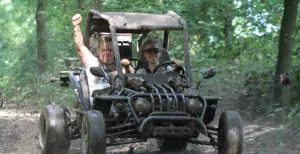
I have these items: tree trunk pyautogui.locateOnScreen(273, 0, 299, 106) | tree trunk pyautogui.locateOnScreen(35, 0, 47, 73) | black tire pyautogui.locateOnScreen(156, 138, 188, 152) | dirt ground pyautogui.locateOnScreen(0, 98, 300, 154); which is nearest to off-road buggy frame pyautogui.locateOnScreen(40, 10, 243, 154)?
black tire pyautogui.locateOnScreen(156, 138, 188, 152)

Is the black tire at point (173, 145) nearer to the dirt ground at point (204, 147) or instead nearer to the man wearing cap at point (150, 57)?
the dirt ground at point (204, 147)

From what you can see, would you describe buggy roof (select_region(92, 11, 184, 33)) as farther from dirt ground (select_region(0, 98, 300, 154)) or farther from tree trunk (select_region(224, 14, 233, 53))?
tree trunk (select_region(224, 14, 233, 53))

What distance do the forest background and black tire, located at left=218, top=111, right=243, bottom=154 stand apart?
2512mm

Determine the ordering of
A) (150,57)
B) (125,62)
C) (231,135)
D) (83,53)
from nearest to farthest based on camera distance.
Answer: (231,135), (125,62), (150,57), (83,53)

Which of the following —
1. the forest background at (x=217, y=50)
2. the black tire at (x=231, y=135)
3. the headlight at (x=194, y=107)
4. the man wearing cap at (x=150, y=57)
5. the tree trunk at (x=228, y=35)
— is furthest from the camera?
the tree trunk at (x=228, y=35)

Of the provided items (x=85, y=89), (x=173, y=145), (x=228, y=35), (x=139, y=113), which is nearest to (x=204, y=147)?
(x=173, y=145)

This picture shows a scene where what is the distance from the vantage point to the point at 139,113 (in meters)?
6.68

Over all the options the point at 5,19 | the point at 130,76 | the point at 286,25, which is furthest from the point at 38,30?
the point at 130,76

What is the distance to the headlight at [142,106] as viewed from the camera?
657cm

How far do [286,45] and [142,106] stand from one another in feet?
16.3

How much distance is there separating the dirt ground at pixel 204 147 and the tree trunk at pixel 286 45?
67 cm

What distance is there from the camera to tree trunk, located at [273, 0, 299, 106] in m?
10.6

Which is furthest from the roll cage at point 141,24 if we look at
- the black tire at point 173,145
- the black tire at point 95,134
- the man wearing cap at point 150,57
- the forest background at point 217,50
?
the forest background at point 217,50

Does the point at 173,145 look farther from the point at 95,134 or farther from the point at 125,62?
the point at 95,134
